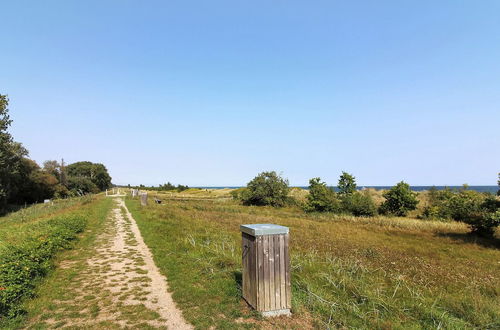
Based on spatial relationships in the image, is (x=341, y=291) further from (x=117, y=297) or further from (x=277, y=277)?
(x=117, y=297)

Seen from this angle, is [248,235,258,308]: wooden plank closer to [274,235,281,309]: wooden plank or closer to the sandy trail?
[274,235,281,309]: wooden plank

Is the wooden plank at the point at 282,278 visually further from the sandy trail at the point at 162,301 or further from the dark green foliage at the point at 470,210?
the dark green foliage at the point at 470,210

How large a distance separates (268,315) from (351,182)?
4413 cm

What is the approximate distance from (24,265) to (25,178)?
54.2 metres

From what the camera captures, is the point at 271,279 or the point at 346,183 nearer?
the point at 271,279

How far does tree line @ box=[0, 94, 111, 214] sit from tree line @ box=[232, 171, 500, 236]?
34.4m

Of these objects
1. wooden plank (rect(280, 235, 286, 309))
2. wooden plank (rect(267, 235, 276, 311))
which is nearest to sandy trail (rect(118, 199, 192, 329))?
wooden plank (rect(267, 235, 276, 311))

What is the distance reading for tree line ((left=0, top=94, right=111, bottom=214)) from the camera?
35.0 metres

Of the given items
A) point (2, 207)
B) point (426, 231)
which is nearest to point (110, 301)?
point (426, 231)

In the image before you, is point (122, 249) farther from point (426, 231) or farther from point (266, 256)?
point (426, 231)

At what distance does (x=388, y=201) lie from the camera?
1411 inches

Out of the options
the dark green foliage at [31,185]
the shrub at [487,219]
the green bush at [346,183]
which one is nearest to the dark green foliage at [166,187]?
the dark green foliage at [31,185]

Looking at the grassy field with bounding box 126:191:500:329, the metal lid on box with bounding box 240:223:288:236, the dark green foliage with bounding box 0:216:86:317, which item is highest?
the metal lid on box with bounding box 240:223:288:236

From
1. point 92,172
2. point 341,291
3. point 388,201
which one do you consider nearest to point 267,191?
point 388,201
